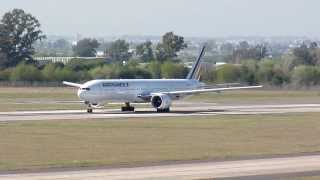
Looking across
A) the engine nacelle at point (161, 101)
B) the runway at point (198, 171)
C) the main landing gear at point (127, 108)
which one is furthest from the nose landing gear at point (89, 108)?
the runway at point (198, 171)

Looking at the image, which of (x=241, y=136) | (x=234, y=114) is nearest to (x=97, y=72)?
(x=234, y=114)

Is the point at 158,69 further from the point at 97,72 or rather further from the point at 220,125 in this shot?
the point at 220,125

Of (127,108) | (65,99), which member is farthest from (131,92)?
(65,99)

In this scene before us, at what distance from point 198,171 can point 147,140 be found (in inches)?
504

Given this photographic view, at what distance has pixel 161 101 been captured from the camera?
7281 cm

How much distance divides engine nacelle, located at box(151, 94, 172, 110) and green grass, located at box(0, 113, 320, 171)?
42.1ft

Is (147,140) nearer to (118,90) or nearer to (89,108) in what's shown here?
(89,108)

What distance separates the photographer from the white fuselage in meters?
72.1

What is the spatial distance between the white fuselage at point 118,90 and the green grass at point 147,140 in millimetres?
13621

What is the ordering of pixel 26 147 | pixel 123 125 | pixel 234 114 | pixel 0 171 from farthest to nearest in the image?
pixel 234 114
pixel 123 125
pixel 26 147
pixel 0 171

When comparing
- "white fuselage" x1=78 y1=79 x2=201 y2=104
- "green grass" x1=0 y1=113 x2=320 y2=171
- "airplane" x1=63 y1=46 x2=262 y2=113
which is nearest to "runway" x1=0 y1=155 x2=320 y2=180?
"green grass" x1=0 y1=113 x2=320 y2=171

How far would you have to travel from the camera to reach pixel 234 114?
217 feet

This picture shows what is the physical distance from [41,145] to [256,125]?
18.0 meters

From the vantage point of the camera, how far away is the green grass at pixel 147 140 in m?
32.8
